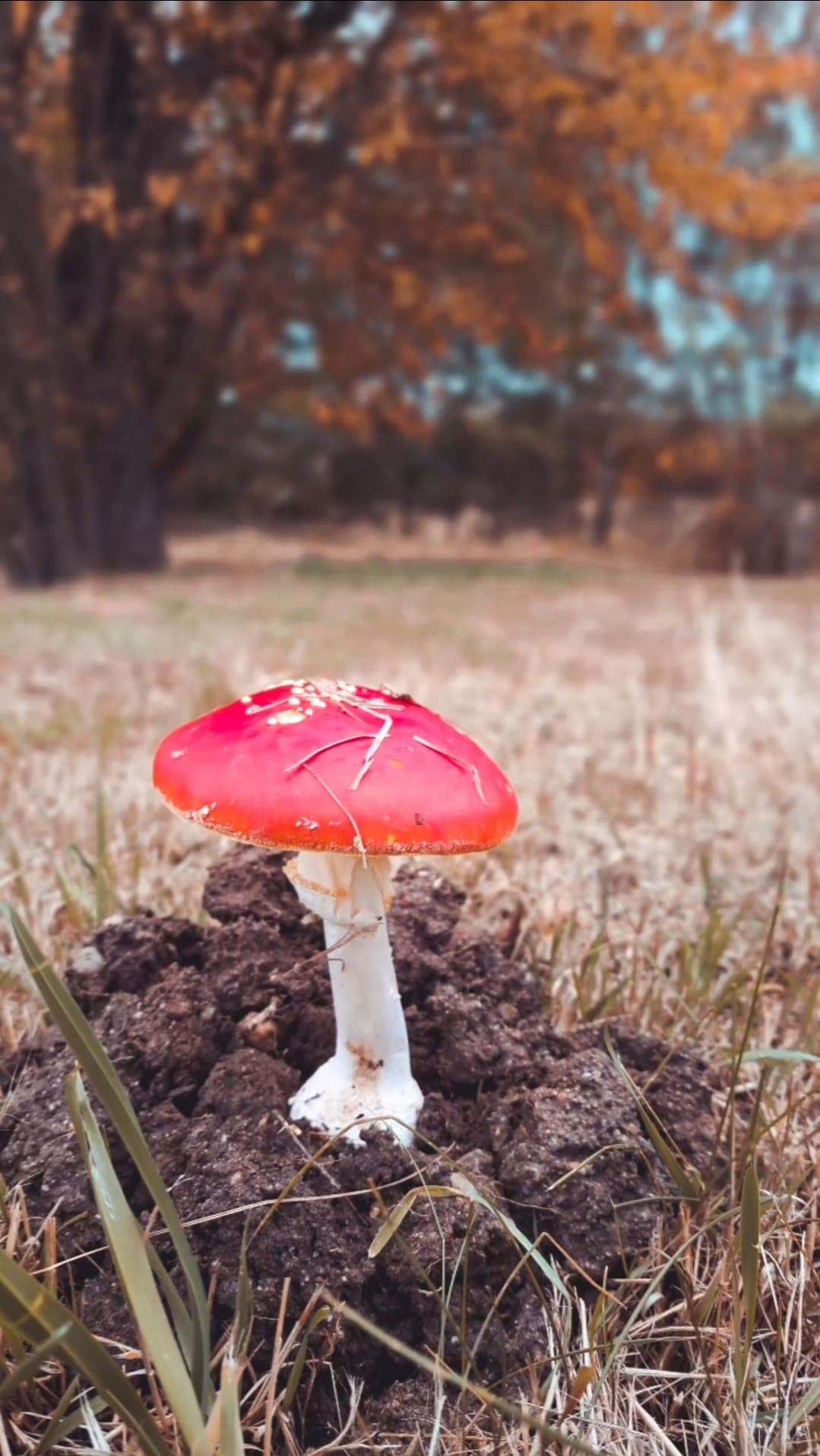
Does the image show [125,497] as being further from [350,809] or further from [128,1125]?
[128,1125]

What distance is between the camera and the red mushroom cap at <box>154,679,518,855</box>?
33.8 inches

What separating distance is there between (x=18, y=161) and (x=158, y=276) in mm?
3176

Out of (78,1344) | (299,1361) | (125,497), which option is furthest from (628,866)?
(125,497)

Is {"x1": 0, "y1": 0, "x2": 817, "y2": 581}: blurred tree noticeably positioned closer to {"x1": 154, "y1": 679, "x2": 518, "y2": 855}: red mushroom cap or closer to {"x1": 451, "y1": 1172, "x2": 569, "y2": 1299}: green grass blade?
{"x1": 154, "y1": 679, "x2": 518, "y2": 855}: red mushroom cap

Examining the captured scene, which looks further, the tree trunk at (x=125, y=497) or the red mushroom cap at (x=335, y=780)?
the tree trunk at (x=125, y=497)

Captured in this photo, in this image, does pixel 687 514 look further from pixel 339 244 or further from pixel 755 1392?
pixel 755 1392

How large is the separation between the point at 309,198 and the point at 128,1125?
8.07 m

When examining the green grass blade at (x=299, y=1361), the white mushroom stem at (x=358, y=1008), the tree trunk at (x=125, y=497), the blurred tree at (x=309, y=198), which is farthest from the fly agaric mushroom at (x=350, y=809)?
the tree trunk at (x=125, y=497)

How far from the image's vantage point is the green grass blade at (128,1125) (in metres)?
0.71

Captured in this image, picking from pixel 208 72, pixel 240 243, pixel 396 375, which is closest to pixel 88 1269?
pixel 208 72

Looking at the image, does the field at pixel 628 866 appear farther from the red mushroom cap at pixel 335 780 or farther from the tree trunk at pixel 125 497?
the tree trunk at pixel 125 497

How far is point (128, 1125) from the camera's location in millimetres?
739

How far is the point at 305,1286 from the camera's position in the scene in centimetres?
87

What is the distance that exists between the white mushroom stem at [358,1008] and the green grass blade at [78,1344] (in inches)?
13.2
